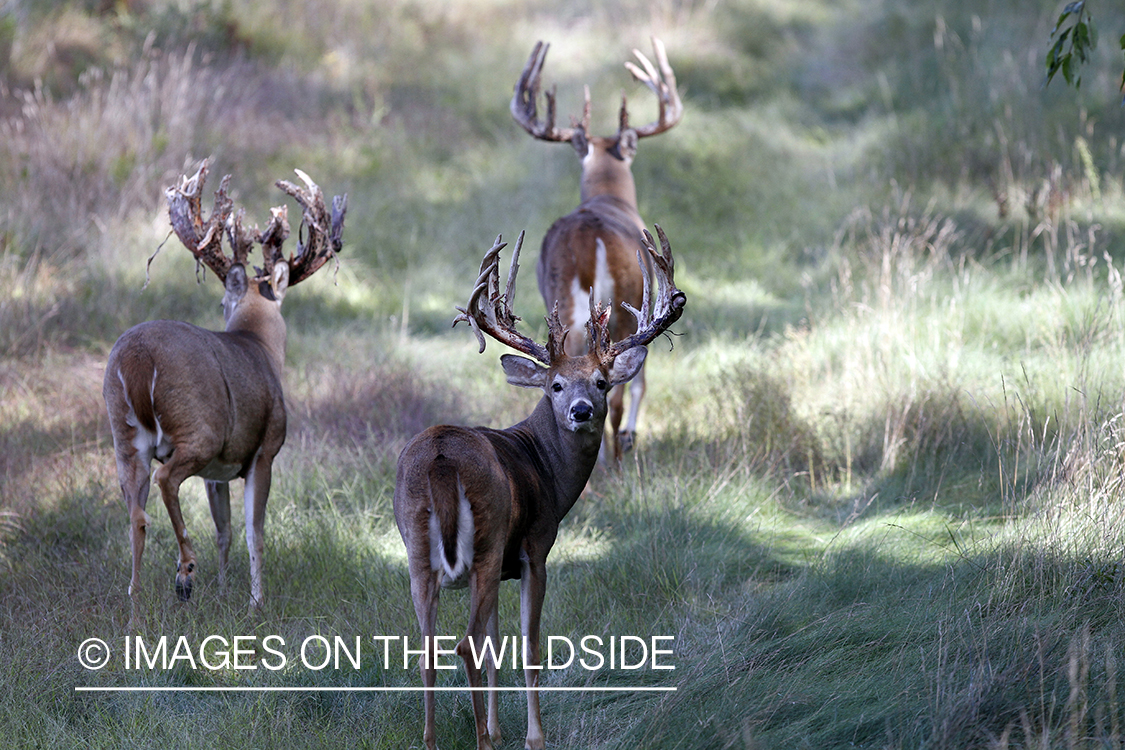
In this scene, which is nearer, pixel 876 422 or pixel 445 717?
pixel 445 717

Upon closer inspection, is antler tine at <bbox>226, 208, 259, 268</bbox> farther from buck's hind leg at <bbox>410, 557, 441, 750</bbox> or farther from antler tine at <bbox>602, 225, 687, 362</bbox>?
buck's hind leg at <bbox>410, 557, 441, 750</bbox>

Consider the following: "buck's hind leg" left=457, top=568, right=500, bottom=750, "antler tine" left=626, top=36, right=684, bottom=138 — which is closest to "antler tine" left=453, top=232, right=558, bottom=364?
"buck's hind leg" left=457, top=568, right=500, bottom=750

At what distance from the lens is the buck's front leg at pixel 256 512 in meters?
5.32

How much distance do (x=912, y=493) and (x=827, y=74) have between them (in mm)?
12346

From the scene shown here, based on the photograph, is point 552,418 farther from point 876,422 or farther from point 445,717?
point 876,422

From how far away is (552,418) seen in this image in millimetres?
4473

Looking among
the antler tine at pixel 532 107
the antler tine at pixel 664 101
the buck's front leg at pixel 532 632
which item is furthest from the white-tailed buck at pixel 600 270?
the buck's front leg at pixel 532 632

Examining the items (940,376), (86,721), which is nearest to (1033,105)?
(940,376)

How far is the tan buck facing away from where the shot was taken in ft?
16.4

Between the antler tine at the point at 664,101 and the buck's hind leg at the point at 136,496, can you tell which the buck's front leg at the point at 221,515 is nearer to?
the buck's hind leg at the point at 136,496

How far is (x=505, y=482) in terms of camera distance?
3.89 meters

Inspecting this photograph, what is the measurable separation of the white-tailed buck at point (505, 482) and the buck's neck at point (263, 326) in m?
1.84

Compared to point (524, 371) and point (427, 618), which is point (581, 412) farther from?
point (427, 618)

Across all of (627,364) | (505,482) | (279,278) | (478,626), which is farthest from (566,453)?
(279,278)
